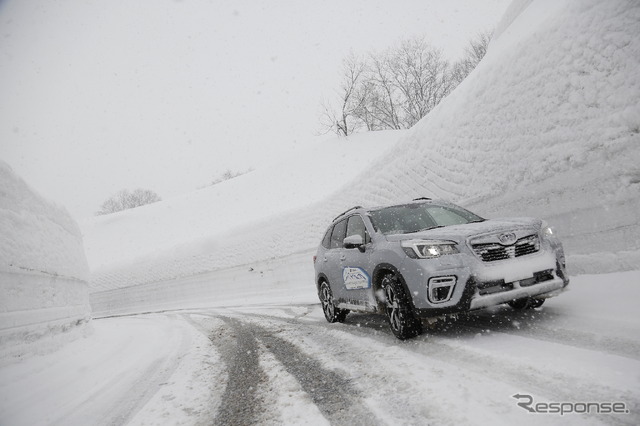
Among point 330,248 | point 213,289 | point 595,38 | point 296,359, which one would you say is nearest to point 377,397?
point 296,359

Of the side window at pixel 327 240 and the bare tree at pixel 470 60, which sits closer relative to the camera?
the side window at pixel 327 240

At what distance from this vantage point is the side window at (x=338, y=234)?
22.5 feet

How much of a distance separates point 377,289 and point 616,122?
4317 millimetres

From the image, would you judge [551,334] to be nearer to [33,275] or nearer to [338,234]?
[338,234]

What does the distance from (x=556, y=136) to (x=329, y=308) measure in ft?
16.4

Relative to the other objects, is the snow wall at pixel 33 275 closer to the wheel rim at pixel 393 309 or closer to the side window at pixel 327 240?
the side window at pixel 327 240

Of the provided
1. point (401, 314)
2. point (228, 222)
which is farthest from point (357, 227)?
point (228, 222)

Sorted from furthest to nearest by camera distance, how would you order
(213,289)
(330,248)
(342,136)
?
(342,136) < (213,289) < (330,248)

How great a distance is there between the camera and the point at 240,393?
3.76 m

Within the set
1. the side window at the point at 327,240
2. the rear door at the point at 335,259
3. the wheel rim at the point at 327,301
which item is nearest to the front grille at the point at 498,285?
the rear door at the point at 335,259

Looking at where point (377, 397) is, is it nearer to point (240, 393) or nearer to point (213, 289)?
point (240, 393)

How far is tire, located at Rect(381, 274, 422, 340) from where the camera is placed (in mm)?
4801

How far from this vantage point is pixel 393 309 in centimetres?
504

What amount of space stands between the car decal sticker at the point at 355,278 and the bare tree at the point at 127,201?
97.3 metres
